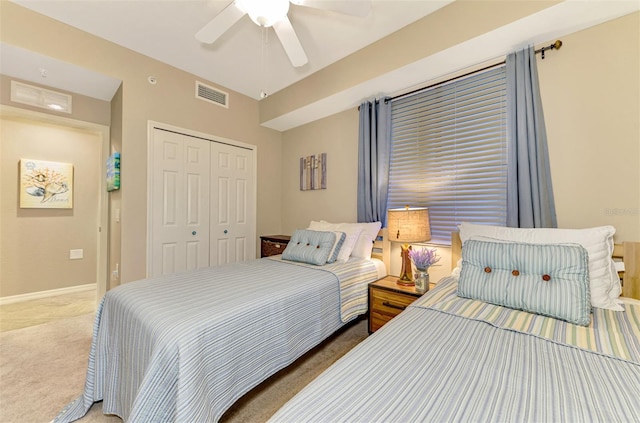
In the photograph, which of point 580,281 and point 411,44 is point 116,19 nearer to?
point 411,44

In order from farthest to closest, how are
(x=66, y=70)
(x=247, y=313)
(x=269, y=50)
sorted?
(x=269, y=50)
(x=66, y=70)
(x=247, y=313)

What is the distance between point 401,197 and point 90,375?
2.75 meters

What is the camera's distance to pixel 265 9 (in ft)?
5.32

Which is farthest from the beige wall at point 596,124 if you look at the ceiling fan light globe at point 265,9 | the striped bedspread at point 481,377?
the ceiling fan light globe at point 265,9

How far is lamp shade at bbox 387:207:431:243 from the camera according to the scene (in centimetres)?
219

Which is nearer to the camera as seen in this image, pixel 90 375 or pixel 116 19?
pixel 90 375

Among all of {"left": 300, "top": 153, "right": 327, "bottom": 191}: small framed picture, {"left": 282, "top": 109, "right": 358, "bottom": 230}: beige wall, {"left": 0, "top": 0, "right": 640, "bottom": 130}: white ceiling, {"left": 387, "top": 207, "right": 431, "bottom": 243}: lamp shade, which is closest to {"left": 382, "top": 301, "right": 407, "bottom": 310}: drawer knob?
{"left": 387, "top": 207, "right": 431, "bottom": 243}: lamp shade

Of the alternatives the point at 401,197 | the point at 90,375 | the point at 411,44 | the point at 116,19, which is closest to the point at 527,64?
the point at 411,44

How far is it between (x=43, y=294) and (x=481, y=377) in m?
5.05

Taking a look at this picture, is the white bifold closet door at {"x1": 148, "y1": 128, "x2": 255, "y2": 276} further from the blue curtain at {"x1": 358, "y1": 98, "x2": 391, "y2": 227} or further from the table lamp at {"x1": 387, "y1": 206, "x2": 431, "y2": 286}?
the table lamp at {"x1": 387, "y1": 206, "x2": 431, "y2": 286}

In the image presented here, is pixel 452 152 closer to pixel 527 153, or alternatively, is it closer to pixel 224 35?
pixel 527 153

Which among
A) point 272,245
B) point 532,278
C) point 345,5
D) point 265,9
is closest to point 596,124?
point 532,278

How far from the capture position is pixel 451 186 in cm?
242

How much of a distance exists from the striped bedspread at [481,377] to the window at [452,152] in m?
1.21
